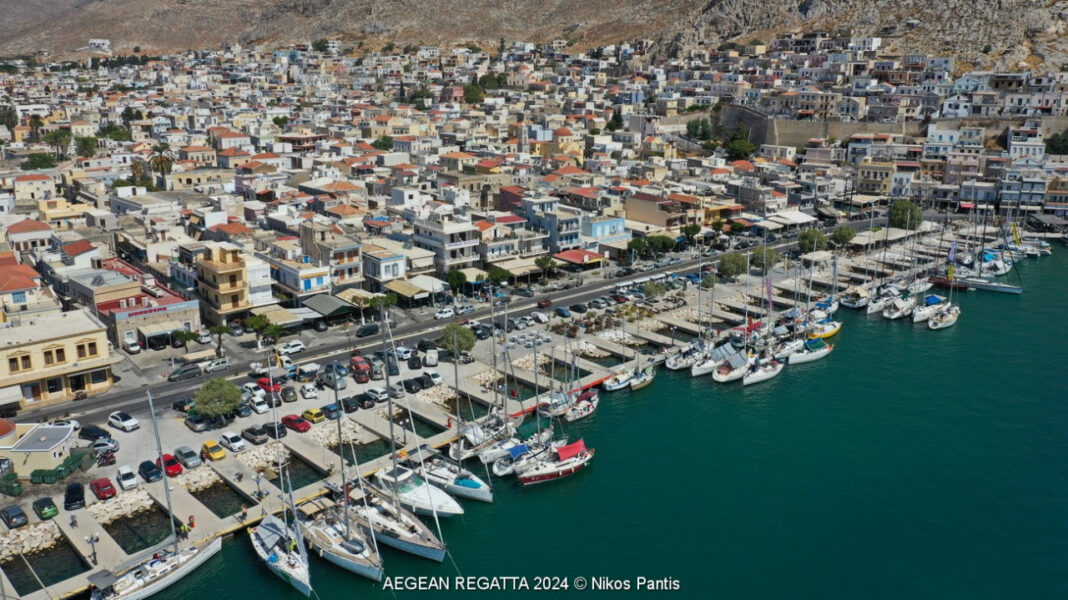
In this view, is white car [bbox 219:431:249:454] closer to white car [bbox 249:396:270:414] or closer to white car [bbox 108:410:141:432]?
white car [bbox 249:396:270:414]

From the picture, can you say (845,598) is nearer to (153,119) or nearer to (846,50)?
(153,119)

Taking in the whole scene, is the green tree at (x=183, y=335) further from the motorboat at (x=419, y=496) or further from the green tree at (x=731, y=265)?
the green tree at (x=731, y=265)

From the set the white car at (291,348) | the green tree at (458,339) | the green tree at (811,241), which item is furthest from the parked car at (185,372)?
the green tree at (811,241)

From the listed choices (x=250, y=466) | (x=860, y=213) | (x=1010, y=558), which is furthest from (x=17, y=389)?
(x=860, y=213)

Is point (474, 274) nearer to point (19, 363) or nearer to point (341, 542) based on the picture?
point (19, 363)

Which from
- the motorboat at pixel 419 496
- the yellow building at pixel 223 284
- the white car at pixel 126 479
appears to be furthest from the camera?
the yellow building at pixel 223 284

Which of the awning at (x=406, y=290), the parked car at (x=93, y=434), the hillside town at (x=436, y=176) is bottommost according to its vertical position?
the parked car at (x=93, y=434)

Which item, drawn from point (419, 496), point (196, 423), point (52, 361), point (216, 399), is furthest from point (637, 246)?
point (52, 361)
